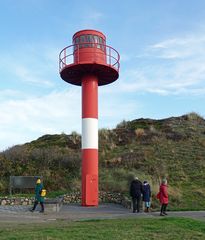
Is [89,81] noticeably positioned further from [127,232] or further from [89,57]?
[127,232]

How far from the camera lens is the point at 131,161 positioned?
28.1 meters

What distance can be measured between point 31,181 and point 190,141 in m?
16.0

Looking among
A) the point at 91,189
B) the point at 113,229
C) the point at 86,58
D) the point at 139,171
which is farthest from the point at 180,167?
the point at 113,229

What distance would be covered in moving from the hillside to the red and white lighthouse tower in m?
2.49

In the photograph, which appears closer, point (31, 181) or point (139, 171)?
point (31, 181)

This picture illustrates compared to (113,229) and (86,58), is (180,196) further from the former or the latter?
(113,229)

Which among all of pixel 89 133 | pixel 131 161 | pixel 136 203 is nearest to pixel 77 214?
pixel 136 203

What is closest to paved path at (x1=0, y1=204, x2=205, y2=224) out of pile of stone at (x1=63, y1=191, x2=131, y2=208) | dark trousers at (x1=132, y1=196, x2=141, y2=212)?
dark trousers at (x1=132, y1=196, x2=141, y2=212)

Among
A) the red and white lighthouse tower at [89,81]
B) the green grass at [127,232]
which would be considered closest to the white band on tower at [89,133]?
the red and white lighthouse tower at [89,81]

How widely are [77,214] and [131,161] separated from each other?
1149 cm

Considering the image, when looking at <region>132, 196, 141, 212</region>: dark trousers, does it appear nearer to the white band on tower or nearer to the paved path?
the paved path

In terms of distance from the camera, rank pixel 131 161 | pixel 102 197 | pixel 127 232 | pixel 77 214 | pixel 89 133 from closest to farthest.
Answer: pixel 127 232
pixel 77 214
pixel 89 133
pixel 102 197
pixel 131 161

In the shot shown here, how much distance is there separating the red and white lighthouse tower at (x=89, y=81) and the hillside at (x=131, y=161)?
2.49 metres

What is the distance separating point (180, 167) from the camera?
88.3 ft
